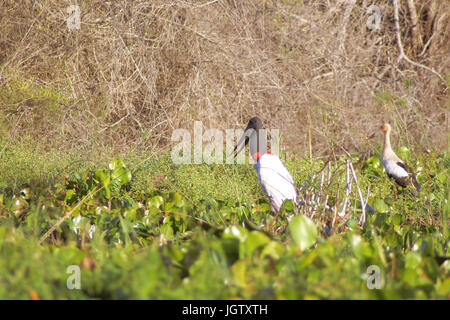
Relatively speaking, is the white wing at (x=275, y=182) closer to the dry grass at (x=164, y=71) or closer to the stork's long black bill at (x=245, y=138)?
the stork's long black bill at (x=245, y=138)

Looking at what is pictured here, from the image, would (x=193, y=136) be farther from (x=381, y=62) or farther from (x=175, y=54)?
(x=381, y=62)

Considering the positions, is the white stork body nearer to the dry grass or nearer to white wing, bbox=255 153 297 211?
white wing, bbox=255 153 297 211

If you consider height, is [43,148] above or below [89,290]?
above

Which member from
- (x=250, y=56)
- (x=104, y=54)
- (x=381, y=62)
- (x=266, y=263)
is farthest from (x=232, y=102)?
(x=266, y=263)

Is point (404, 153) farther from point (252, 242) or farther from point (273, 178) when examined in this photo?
point (252, 242)

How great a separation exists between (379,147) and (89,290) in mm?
4083

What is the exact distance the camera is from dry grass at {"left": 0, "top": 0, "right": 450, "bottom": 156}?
4.98 meters

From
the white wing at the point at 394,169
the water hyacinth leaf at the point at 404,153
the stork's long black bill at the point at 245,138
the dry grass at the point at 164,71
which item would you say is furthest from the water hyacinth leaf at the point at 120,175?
the water hyacinth leaf at the point at 404,153

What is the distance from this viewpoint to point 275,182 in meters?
3.41

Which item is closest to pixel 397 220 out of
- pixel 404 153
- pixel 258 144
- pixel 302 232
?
pixel 302 232

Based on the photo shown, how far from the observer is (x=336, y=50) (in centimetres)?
561

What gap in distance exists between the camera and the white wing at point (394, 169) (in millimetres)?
4234

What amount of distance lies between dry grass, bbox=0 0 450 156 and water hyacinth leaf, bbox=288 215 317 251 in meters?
3.31

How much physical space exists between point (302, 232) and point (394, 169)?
3050 mm
